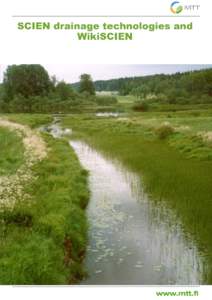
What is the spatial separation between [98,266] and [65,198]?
10.2 feet

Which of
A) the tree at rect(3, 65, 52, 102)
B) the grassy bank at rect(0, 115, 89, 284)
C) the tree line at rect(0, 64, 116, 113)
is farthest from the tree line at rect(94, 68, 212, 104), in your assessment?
the grassy bank at rect(0, 115, 89, 284)

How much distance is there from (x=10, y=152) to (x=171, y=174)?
23.9ft

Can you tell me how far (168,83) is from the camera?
58.3 m

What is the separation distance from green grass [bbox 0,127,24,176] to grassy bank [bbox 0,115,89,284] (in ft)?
5.05

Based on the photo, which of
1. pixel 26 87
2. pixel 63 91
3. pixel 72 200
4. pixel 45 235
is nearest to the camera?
pixel 45 235

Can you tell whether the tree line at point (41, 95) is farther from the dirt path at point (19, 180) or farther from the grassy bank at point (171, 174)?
the dirt path at point (19, 180)

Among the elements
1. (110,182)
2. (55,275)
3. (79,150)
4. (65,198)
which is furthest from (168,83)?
(55,275)

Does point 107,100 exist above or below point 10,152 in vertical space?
above

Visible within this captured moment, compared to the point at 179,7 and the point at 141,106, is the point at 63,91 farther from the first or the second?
Result: the point at 179,7

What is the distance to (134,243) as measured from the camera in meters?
10.1

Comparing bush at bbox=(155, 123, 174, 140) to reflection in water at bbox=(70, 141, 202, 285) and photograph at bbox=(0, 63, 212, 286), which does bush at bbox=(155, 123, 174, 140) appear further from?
reflection in water at bbox=(70, 141, 202, 285)

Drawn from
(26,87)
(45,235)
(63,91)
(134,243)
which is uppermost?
(26,87)

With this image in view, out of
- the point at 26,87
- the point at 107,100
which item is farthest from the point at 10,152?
the point at 107,100

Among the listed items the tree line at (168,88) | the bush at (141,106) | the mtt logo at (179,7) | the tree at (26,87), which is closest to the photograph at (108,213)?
the mtt logo at (179,7)
